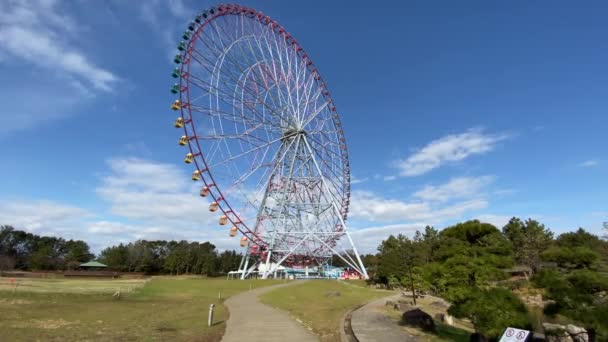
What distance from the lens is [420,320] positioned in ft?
50.5

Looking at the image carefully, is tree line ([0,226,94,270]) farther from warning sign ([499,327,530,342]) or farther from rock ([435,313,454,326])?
warning sign ([499,327,530,342])

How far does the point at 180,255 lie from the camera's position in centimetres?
9450

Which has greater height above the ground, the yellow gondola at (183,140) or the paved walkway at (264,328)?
the yellow gondola at (183,140)

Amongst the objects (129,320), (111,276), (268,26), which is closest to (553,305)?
(129,320)

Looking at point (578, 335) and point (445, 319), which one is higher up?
point (578, 335)

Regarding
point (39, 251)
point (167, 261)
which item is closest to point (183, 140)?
point (167, 261)

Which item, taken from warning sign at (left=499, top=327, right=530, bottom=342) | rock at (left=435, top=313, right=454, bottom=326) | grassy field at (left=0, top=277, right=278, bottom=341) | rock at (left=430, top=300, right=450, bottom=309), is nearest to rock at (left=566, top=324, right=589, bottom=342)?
warning sign at (left=499, top=327, right=530, bottom=342)

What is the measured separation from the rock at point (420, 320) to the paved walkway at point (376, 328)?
58 centimetres

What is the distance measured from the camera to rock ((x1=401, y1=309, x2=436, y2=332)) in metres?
14.8

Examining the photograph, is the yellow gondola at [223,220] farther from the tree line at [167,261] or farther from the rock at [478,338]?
the tree line at [167,261]

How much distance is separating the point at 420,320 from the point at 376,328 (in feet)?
7.12

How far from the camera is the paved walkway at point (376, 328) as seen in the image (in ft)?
41.0

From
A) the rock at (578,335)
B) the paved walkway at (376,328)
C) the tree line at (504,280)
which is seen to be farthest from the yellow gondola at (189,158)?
the rock at (578,335)

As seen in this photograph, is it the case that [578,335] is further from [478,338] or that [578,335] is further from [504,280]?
[478,338]
